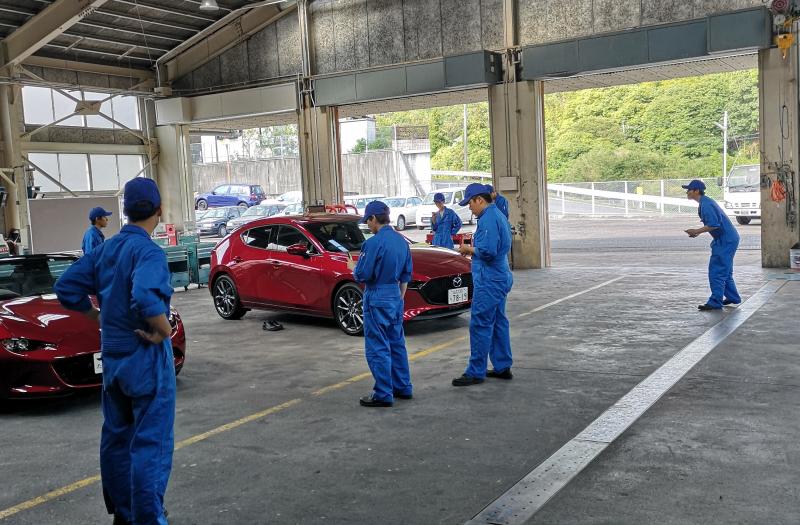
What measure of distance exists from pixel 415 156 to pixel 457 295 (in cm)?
3872

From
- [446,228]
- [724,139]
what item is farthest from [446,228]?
[724,139]

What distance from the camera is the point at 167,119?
22031 mm

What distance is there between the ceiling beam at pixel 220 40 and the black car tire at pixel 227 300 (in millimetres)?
10801

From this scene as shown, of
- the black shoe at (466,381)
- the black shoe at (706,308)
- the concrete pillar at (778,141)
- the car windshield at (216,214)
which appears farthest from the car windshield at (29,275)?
the car windshield at (216,214)

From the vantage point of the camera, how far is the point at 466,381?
684cm

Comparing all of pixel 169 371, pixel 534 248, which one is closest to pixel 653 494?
pixel 169 371

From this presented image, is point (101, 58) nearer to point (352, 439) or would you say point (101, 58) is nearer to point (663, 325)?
point (663, 325)

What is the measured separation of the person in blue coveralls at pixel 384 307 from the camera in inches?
246

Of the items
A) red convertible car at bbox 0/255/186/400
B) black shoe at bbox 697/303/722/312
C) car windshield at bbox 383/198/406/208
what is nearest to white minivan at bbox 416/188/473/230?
car windshield at bbox 383/198/406/208

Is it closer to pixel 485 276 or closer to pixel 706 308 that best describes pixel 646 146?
pixel 706 308

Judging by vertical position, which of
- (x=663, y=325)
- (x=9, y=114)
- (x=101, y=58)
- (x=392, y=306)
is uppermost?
(x=101, y=58)

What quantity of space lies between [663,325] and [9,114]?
16.1m

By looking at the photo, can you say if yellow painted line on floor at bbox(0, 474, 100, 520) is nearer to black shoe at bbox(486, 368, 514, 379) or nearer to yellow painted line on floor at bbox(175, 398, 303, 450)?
yellow painted line on floor at bbox(175, 398, 303, 450)

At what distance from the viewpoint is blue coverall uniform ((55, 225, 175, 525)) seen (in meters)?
3.69
